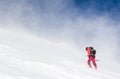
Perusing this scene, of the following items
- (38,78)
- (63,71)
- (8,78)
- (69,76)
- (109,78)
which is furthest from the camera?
(109,78)

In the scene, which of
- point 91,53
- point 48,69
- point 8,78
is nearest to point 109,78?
point 91,53

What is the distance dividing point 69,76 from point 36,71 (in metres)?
1.46

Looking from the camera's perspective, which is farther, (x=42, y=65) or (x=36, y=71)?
(x=42, y=65)

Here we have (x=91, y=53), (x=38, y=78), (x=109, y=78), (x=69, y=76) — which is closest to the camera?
(x=38, y=78)

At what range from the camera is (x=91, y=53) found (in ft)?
53.2

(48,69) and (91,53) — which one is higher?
(91,53)

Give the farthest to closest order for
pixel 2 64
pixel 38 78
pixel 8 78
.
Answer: pixel 2 64
pixel 38 78
pixel 8 78

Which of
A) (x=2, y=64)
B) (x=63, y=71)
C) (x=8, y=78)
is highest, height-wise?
(x=63, y=71)

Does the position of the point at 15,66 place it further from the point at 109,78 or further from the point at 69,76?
the point at 109,78

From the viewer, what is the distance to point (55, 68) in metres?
13.7

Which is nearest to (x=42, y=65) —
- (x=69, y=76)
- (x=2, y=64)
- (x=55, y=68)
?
(x=55, y=68)

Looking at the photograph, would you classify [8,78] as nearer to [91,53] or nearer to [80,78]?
[80,78]

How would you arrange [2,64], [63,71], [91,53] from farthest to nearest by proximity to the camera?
[91,53]
[63,71]
[2,64]

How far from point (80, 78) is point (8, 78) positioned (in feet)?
13.2
